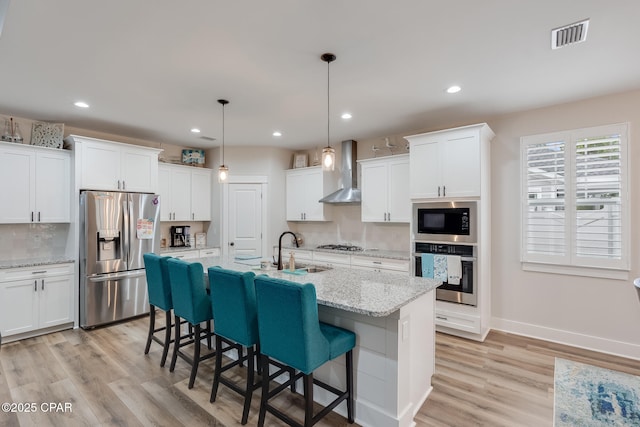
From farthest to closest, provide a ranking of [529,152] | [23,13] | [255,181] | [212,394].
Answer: [255,181], [529,152], [212,394], [23,13]

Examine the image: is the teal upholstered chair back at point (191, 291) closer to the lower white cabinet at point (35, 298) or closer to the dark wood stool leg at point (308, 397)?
the dark wood stool leg at point (308, 397)

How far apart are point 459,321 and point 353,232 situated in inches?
87.1

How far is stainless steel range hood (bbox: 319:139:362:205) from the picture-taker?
5128mm

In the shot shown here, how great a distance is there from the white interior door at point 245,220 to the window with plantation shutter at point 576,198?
4051 mm

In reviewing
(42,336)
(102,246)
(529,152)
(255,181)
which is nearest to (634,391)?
(529,152)

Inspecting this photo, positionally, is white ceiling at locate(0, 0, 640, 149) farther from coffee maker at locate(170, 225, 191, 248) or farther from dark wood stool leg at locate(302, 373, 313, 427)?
dark wood stool leg at locate(302, 373, 313, 427)

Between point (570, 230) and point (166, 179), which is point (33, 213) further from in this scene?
point (570, 230)

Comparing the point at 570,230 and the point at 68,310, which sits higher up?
the point at 570,230

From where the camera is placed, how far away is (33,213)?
153 inches

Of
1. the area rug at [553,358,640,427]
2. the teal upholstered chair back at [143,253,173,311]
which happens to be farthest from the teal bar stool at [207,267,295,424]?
the area rug at [553,358,640,427]

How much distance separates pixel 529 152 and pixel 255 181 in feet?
13.6

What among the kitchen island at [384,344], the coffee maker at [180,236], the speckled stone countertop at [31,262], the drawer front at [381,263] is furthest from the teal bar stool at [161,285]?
the drawer front at [381,263]

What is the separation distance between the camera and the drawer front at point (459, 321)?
3.63 m

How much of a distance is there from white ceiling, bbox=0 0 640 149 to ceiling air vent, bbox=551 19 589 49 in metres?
0.06
